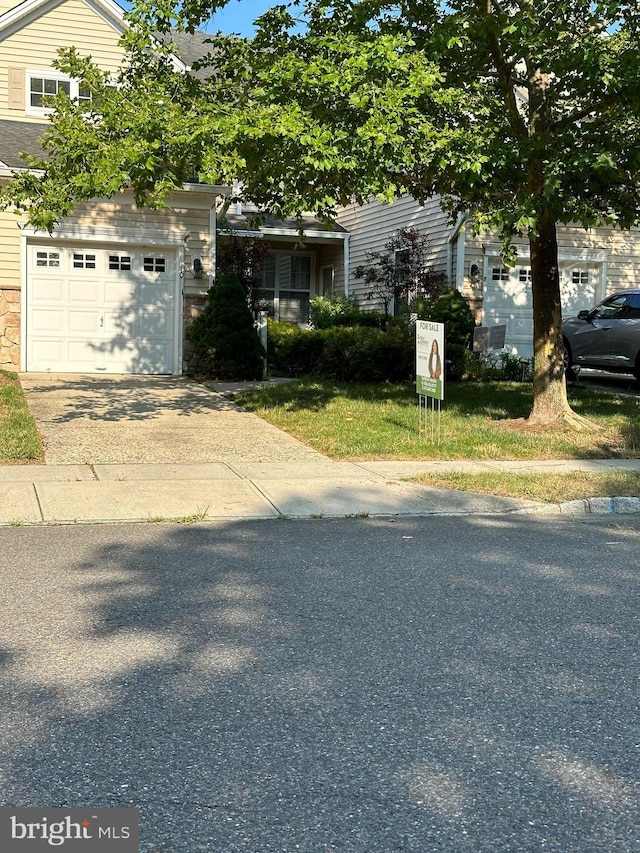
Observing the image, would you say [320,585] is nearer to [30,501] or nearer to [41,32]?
[30,501]

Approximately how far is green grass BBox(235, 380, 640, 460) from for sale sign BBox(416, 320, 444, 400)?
0.74 m

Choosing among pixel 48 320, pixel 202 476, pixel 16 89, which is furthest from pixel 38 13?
pixel 202 476

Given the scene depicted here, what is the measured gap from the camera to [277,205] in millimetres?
13258

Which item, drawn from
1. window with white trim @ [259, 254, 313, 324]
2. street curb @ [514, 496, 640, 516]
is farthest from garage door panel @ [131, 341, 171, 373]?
street curb @ [514, 496, 640, 516]

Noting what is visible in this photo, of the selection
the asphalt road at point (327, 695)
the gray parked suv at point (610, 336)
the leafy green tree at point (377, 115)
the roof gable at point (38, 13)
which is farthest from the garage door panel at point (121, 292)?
the asphalt road at point (327, 695)

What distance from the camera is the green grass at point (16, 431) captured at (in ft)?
33.5

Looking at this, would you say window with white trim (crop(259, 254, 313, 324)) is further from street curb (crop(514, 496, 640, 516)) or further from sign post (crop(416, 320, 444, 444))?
street curb (crop(514, 496, 640, 516))

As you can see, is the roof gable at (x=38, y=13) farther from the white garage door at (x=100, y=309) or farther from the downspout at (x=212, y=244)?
the white garage door at (x=100, y=309)

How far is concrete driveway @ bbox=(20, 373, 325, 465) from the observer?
11039 mm

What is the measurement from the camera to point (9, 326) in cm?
1770

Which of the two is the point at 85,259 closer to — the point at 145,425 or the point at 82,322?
the point at 82,322

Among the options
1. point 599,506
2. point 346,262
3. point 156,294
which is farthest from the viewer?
point 346,262

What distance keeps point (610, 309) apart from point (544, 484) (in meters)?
9.99

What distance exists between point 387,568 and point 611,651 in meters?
2.01
